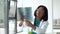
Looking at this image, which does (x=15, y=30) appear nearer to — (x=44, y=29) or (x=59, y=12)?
(x=44, y=29)

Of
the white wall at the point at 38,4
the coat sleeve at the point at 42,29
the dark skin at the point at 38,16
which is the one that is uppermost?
the white wall at the point at 38,4

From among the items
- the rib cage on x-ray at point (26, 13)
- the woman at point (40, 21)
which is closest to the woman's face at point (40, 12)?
the woman at point (40, 21)

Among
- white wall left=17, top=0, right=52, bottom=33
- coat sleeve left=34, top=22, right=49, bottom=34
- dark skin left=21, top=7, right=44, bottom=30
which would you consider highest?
white wall left=17, top=0, right=52, bottom=33

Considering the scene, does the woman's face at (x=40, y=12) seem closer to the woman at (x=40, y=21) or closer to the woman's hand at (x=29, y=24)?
the woman at (x=40, y=21)

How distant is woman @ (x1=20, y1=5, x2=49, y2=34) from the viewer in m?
1.82

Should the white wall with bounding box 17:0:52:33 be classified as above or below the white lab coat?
above

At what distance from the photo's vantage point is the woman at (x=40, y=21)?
1824 millimetres

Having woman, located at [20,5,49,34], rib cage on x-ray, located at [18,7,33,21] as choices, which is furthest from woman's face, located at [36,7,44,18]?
rib cage on x-ray, located at [18,7,33,21]

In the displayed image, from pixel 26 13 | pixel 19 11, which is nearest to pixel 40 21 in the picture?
pixel 26 13

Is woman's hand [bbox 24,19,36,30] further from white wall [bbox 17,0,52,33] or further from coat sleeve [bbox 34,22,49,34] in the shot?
white wall [bbox 17,0,52,33]

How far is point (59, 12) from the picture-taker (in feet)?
13.6

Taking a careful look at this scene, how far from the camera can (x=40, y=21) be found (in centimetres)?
184

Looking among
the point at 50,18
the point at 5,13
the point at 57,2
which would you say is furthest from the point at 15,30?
the point at 57,2

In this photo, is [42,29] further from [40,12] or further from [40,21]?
[40,12]
